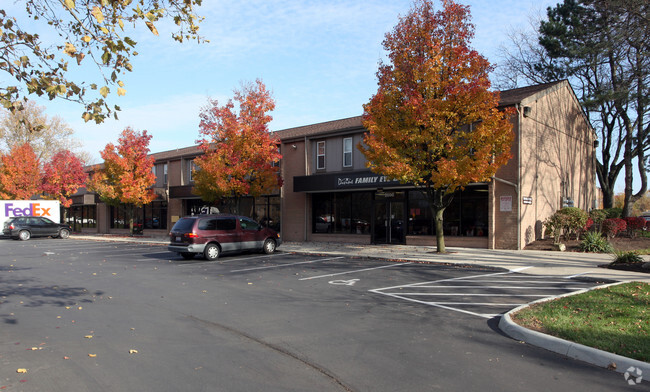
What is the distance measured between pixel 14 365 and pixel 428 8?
1651 cm

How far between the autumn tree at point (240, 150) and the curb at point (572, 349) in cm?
1810

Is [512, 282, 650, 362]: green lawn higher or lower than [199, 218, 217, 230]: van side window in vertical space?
lower

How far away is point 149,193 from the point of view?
33781 mm

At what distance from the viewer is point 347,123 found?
25.6 metres

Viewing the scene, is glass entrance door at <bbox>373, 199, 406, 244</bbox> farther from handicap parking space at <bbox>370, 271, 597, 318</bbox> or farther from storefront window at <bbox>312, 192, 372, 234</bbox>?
handicap parking space at <bbox>370, 271, 597, 318</bbox>

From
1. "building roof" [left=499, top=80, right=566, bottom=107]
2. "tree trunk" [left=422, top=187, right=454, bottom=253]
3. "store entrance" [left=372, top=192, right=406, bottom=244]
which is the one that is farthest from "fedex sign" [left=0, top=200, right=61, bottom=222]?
"building roof" [left=499, top=80, right=566, bottom=107]

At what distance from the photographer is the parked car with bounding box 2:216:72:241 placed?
31.6m

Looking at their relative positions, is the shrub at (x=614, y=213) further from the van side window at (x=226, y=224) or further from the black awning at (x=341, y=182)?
the van side window at (x=226, y=224)

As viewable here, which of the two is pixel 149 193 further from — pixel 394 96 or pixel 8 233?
pixel 394 96

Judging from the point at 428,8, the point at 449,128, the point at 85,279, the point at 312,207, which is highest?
the point at 428,8

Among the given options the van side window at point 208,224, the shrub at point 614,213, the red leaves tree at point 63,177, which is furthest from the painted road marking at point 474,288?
the red leaves tree at point 63,177

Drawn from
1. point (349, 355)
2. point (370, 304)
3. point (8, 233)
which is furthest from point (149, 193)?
point (349, 355)

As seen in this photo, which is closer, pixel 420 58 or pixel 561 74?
pixel 420 58

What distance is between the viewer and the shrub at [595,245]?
1773 cm
